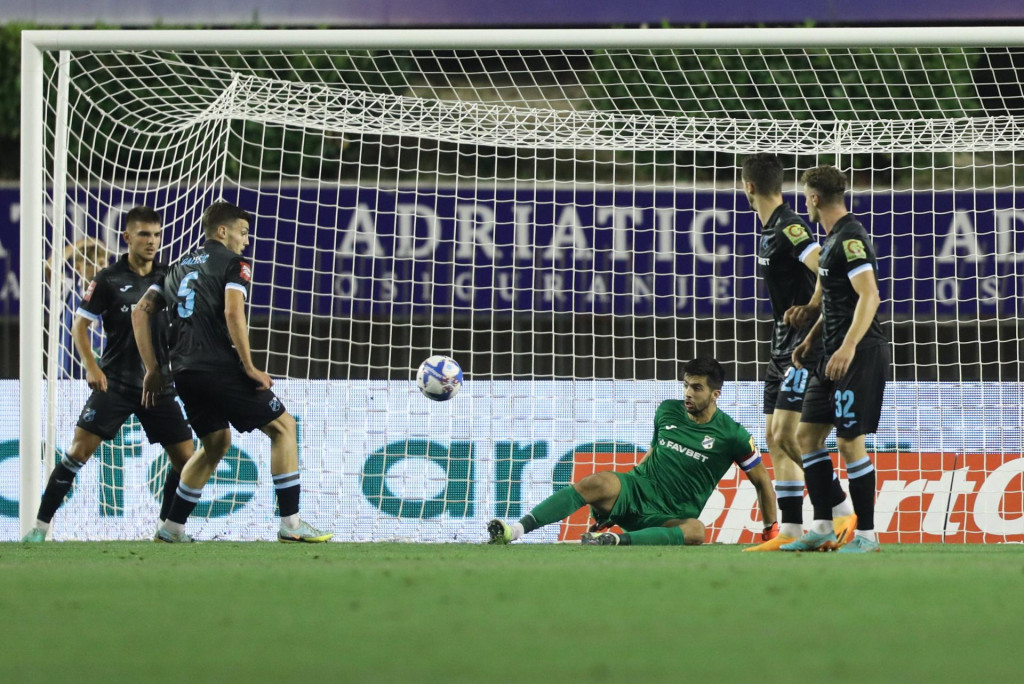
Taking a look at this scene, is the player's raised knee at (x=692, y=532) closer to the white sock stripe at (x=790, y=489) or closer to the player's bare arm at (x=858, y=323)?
the white sock stripe at (x=790, y=489)

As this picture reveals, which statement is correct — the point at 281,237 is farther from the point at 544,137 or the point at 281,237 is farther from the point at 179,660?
the point at 179,660

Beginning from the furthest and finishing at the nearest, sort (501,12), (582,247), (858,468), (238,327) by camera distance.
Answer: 1. (501,12)
2. (582,247)
3. (238,327)
4. (858,468)

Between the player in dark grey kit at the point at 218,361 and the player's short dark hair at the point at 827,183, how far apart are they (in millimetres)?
2751

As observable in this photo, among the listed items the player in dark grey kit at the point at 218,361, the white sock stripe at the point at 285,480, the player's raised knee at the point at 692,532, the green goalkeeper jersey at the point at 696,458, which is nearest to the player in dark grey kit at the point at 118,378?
the player in dark grey kit at the point at 218,361

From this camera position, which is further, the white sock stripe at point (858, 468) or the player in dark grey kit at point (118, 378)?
the player in dark grey kit at point (118, 378)

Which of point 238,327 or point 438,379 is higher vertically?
point 238,327

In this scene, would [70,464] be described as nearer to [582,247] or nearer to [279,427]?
[279,427]

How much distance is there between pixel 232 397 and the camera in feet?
21.9

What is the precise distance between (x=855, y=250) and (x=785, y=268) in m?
0.72

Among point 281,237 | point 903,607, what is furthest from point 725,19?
point 903,607

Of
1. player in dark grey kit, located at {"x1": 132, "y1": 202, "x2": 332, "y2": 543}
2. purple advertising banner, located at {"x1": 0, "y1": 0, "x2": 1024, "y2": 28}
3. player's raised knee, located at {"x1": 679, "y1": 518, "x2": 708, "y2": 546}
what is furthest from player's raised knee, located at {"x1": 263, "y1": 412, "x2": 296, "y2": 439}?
purple advertising banner, located at {"x1": 0, "y1": 0, "x2": 1024, "y2": 28}

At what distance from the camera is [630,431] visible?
341 inches

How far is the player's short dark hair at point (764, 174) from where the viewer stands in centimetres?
629

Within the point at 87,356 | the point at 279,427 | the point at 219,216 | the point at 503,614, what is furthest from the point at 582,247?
the point at 503,614
